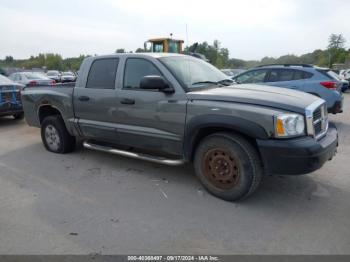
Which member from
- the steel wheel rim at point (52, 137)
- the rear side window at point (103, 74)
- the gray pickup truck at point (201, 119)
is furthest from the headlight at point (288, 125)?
the steel wheel rim at point (52, 137)

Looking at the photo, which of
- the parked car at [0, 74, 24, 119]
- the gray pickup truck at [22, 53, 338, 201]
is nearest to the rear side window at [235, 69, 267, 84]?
the gray pickup truck at [22, 53, 338, 201]

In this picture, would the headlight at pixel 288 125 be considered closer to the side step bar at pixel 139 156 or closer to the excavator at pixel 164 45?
the side step bar at pixel 139 156

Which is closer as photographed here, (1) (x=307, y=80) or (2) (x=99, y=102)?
(2) (x=99, y=102)

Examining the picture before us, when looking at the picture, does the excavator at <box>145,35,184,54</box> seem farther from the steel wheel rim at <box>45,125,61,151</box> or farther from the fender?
the fender

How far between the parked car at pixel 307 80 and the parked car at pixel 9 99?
21.5 ft

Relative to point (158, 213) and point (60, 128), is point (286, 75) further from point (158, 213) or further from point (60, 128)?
point (158, 213)

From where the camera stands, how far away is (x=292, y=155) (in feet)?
10.0

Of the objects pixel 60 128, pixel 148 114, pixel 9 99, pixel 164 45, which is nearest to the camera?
pixel 148 114

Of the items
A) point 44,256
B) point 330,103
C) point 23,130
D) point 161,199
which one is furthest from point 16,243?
point 330,103

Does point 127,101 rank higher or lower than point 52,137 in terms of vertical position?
higher

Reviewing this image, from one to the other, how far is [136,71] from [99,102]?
32.8 inches

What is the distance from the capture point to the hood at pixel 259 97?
127 inches

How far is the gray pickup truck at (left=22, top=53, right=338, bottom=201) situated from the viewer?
3154 millimetres

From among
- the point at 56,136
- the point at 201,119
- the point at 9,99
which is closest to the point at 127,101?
the point at 201,119
